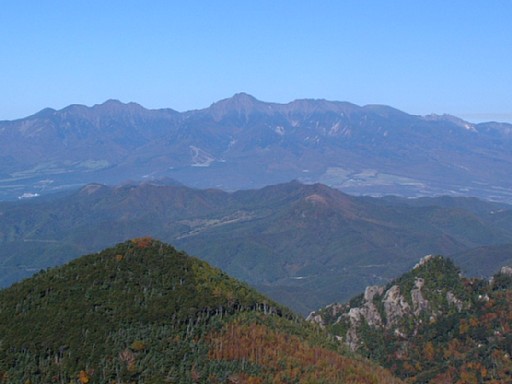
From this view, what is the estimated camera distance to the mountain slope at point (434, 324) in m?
78.5

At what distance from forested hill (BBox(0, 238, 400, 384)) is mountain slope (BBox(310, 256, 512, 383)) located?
13.6 m

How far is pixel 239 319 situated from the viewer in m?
66.4

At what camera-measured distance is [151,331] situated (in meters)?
60.8

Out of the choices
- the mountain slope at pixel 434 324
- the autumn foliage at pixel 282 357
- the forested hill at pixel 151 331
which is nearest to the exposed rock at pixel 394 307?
the mountain slope at pixel 434 324

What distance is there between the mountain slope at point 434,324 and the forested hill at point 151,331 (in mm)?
13618

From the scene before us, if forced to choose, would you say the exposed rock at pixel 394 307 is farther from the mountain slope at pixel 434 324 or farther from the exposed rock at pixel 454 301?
the exposed rock at pixel 454 301

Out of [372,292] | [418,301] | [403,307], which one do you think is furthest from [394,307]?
[372,292]

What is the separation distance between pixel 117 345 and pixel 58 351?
4.30 meters

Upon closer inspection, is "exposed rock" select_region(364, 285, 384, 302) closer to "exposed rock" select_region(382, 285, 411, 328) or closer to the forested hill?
"exposed rock" select_region(382, 285, 411, 328)

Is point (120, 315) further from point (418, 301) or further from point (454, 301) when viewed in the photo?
point (454, 301)

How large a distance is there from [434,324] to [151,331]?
130 feet

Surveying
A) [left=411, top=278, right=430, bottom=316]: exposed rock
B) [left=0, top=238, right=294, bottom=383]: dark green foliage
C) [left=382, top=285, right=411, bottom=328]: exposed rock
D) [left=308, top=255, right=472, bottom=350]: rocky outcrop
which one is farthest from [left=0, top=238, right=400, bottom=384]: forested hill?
[left=411, top=278, right=430, bottom=316]: exposed rock

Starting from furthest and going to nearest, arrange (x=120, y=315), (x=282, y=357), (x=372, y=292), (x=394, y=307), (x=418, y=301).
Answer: (x=372, y=292), (x=394, y=307), (x=418, y=301), (x=120, y=315), (x=282, y=357)

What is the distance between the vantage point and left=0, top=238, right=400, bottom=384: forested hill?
2223 inches
